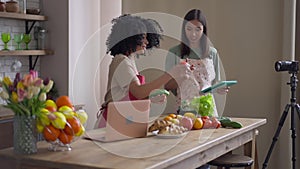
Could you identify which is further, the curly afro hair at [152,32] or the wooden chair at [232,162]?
the wooden chair at [232,162]

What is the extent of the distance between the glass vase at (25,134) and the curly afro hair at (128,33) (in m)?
0.79

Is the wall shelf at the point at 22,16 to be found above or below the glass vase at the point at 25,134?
above

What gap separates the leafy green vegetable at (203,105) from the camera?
2.89 m

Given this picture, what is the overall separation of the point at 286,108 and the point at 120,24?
172 cm

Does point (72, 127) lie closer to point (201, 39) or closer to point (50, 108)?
point (50, 108)

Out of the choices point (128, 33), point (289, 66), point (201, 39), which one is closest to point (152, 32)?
point (128, 33)

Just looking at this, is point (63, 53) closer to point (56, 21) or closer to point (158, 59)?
point (56, 21)

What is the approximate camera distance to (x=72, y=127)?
1997 mm

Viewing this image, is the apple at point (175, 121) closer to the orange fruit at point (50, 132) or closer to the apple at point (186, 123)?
the apple at point (186, 123)

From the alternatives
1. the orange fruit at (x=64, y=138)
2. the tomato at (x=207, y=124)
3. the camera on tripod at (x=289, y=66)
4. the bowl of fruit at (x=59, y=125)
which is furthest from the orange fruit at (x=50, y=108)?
the camera on tripod at (x=289, y=66)

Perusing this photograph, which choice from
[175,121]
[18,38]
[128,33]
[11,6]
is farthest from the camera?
[18,38]

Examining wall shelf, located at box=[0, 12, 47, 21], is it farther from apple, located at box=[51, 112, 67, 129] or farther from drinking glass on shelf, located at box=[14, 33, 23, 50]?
apple, located at box=[51, 112, 67, 129]

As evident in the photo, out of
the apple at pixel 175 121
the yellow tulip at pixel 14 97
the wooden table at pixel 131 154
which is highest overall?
the yellow tulip at pixel 14 97

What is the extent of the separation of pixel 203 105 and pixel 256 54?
1.56 metres
